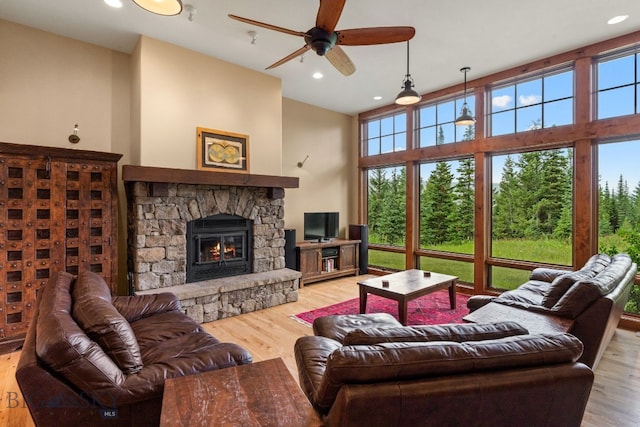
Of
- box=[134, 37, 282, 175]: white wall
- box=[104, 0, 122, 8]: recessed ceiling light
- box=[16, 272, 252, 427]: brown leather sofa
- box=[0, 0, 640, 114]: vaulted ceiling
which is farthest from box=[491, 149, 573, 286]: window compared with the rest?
box=[104, 0, 122, 8]: recessed ceiling light

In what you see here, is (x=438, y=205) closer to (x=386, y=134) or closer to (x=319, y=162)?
(x=386, y=134)

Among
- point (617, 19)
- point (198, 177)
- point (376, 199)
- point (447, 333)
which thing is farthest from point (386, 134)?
point (447, 333)

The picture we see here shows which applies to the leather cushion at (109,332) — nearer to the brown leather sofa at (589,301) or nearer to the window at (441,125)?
the brown leather sofa at (589,301)

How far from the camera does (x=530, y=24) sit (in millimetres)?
3457

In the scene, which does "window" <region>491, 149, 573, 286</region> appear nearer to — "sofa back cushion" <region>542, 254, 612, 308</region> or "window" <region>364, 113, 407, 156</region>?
"sofa back cushion" <region>542, 254, 612, 308</region>

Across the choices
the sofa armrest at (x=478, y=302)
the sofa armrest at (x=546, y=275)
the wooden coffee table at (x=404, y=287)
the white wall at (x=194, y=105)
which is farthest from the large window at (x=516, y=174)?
the white wall at (x=194, y=105)

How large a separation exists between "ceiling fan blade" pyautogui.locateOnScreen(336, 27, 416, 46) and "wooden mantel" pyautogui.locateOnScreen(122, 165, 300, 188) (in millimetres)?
2282

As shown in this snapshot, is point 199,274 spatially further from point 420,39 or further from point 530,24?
point 530,24

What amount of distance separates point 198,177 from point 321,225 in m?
2.85

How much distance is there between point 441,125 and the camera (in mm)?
5516

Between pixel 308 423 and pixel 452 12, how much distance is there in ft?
12.4

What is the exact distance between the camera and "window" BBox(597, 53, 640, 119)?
147 inches

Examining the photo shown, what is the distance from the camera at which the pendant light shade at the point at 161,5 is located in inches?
80.9

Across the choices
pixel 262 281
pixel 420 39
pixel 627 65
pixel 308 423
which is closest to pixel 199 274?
pixel 262 281
